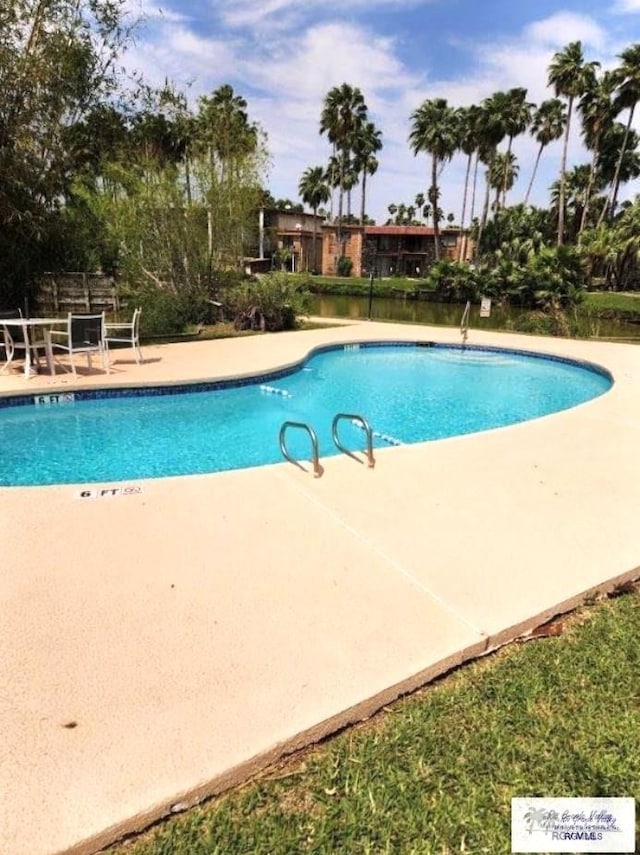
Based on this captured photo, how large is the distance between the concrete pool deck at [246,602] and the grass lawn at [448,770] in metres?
0.09

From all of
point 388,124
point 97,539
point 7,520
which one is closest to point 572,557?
point 97,539

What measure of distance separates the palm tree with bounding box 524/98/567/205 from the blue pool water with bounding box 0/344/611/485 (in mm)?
31984

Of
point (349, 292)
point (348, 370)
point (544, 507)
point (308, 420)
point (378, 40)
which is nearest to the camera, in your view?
point (544, 507)

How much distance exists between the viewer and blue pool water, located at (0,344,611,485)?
5.77 meters

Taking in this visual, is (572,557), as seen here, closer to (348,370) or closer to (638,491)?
(638,491)

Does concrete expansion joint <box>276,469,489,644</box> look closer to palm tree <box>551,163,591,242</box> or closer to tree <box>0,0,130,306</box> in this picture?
tree <box>0,0,130,306</box>

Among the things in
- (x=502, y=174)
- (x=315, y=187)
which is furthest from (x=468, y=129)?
(x=315, y=187)

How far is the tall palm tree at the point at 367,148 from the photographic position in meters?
39.6

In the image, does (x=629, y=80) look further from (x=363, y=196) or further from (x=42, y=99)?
(x=42, y=99)

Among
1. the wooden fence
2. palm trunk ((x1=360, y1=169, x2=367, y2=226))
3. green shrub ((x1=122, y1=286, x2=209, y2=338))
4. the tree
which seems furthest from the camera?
palm trunk ((x1=360, y1=169, x2=367, y2=226))

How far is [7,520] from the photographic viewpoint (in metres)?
3.24

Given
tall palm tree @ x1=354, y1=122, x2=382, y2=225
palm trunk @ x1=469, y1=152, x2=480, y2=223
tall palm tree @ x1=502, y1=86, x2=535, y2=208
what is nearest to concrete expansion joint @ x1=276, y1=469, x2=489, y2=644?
tall palm tree @ x1=502, y1=86, x2=535, y2=208

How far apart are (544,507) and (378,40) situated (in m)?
Result: 15.4

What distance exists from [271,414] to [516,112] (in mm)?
34841
